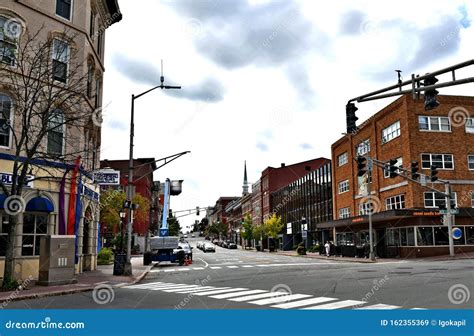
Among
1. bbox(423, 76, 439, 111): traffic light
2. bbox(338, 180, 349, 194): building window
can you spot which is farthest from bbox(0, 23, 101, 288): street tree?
bbox(338, 180, 349, 194): building window

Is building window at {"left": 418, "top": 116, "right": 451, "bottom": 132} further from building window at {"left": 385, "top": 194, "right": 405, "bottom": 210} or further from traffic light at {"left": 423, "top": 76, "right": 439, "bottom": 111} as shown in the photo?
traffic light at {"left": 423, "top": 76, "right": 439, "bottom": 111}

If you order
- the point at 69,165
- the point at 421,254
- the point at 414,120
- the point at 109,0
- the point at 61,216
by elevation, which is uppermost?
the point at 109,0

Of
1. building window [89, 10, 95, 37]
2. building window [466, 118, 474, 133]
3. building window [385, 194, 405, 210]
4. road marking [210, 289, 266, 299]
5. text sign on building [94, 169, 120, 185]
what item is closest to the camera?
road marking [210, 289, 266, 299]

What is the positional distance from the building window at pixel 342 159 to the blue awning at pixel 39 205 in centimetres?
4265

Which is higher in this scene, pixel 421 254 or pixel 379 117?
pixel 379 117

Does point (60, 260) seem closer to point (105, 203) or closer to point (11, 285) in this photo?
point (11, 285)

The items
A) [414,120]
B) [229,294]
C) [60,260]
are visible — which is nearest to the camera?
[229,294]

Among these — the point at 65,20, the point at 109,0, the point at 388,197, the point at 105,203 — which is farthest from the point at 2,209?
the point at 388,197

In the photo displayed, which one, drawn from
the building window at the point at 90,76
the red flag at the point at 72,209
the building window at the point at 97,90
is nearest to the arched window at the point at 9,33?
the building window at the point at 90,76

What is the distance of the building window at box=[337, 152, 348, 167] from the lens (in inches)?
2273

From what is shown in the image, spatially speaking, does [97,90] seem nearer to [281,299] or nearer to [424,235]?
[281,299]

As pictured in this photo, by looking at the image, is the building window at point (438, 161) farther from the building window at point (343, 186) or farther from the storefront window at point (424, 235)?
the building window at point (343, 186)

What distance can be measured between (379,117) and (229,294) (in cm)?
3781

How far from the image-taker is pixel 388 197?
45.7m
